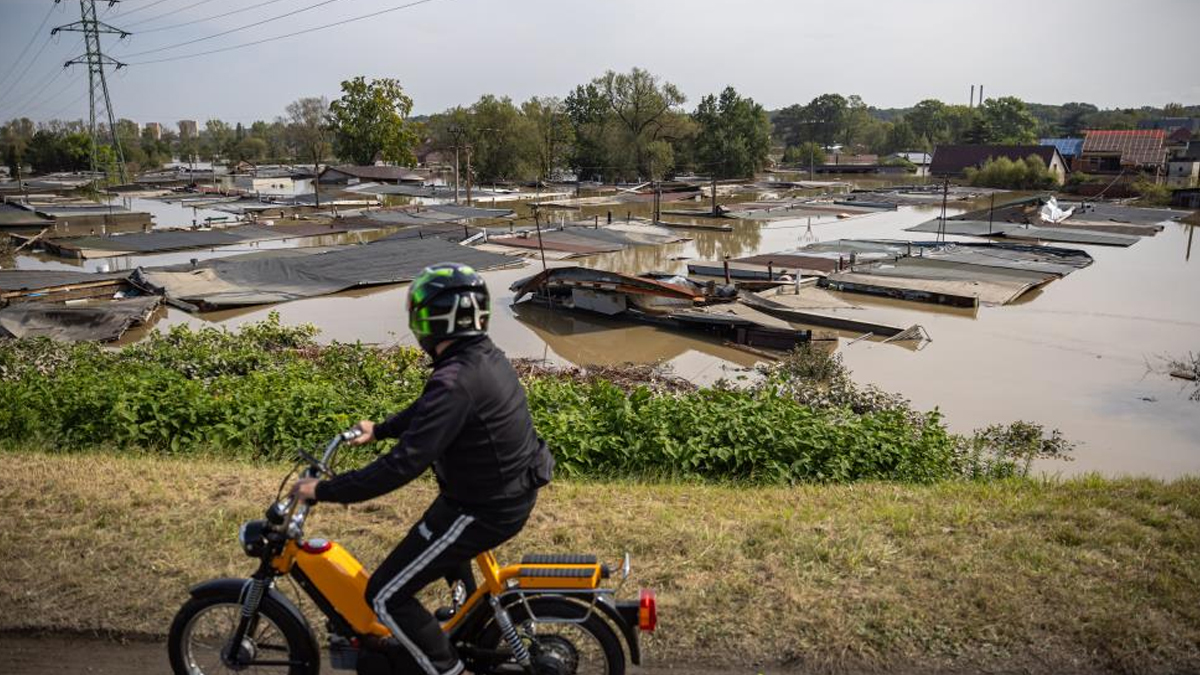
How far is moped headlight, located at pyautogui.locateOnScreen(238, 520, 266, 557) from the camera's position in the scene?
3146 millimetres

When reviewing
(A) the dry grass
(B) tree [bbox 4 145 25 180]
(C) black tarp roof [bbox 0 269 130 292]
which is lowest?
(C) black tarp roof [bbox 0 269 130 292]

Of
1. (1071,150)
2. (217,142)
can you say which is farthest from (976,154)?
(217,142)

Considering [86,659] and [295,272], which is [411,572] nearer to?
[86,659]

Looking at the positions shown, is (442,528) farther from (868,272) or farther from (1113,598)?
(868,272)

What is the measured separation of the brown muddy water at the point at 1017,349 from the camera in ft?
42.5

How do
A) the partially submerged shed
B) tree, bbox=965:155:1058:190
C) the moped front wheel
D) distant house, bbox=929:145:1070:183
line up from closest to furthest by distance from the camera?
the moped front wheel, the partially submerged shed, tree, bbox=965:155:1058:190, distant house, bbox=929:145:1070:183

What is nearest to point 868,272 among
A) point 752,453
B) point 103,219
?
point 752,453

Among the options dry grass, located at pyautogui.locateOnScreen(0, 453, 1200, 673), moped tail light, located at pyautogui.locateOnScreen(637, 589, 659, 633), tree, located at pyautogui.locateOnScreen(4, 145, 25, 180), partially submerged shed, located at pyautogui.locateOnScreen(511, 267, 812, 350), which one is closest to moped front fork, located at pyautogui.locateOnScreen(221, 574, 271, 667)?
dry grass, located at pyautogui.locateOnScreen(0, 453, 1200, 673)

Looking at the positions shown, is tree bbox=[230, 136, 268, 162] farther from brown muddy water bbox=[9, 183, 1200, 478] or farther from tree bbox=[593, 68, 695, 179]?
brown muddy water bbox=[9, 183, 1200, 478]

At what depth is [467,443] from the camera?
2980 millimetres

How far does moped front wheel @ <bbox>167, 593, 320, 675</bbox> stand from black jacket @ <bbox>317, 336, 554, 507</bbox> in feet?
2.60

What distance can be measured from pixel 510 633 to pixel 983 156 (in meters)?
87.6

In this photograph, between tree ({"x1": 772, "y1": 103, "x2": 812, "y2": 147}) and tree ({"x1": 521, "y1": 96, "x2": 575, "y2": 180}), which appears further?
tree ({"x1": 772, "y1": 103, "x2": 812, "y2": 147})

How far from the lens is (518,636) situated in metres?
3.23
